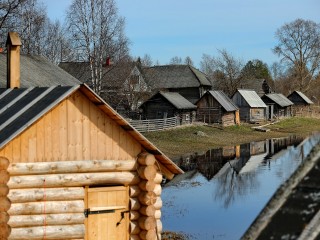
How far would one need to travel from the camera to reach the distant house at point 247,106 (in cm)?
6531

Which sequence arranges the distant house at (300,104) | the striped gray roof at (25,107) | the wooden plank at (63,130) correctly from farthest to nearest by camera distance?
the distant house at (300,104)
the wooden plank at (63,130)
the striped gray roof at (25,107)

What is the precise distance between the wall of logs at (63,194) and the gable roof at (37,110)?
43 centimetres

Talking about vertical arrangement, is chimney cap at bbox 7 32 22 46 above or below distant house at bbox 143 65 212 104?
below

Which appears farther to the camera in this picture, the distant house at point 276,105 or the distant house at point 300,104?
the distant house at point 300,104

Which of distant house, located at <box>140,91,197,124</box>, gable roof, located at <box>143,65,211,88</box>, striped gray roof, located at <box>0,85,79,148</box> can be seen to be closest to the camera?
striped gray roof, located at <box>0,85,79,148</box>

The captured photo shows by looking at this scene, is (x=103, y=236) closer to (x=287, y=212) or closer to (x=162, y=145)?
(x=287, y=212)

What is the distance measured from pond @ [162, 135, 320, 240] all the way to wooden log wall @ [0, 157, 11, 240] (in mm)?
5196

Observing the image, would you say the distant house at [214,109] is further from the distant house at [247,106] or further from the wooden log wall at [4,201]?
the wooden log wall at [4,201]

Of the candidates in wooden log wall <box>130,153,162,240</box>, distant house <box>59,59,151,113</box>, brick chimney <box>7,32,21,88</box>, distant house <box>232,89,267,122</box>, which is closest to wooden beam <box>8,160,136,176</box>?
wooden log wall <box>130,153,162,240</box>

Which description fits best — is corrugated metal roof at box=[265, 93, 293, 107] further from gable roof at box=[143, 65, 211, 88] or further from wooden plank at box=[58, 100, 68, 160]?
wooden plank at box=[58, 100, 68, 160]

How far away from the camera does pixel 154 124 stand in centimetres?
4703

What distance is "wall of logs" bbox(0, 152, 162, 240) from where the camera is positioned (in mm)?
9828

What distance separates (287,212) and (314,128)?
6539cm

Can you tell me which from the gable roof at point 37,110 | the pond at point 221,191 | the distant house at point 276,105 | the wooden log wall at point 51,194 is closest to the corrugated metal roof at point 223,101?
the distant house at point 276,105
